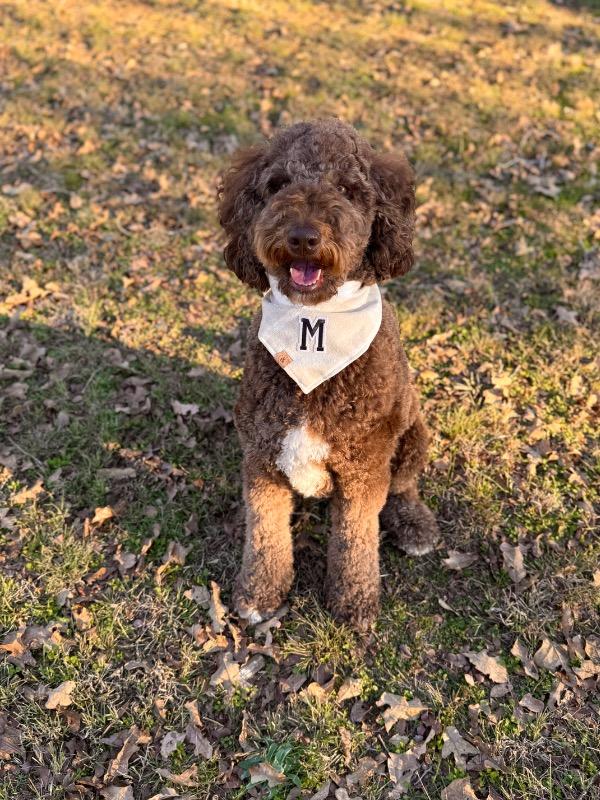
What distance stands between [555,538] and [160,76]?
23.1 ft

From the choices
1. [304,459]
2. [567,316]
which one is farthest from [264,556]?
[567,316]

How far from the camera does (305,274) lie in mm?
2602

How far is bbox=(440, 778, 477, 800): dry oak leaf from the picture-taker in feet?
8.98

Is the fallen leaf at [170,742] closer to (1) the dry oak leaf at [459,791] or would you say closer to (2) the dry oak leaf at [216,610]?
(2) the dry oak leaf at [216,610]

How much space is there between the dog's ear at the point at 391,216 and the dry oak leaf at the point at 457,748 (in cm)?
213

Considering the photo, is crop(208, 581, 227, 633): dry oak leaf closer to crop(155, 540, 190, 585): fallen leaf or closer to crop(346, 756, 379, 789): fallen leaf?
crop(155, 540, 190, 585): fallen leaf

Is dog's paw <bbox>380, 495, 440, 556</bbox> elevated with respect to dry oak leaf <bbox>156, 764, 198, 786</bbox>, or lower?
elevated

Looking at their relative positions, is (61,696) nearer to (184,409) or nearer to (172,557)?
(172,557)

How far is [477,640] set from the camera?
3.31 meters

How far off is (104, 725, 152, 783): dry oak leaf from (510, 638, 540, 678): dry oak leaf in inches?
71.7

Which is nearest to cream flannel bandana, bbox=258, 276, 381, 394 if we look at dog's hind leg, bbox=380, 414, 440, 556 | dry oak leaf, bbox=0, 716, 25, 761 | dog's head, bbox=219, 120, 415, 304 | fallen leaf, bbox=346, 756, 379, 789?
dog's head, bbox=219, 120, 415, 304

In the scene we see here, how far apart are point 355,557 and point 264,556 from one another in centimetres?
48

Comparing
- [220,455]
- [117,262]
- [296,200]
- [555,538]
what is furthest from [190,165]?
[555,538]

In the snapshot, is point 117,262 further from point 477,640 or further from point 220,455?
point 477,640
